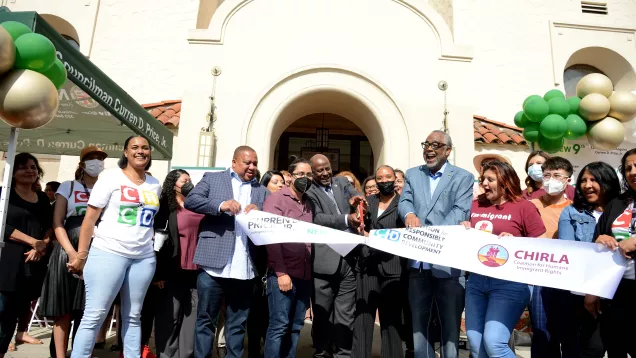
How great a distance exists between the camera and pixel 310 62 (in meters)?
7.85

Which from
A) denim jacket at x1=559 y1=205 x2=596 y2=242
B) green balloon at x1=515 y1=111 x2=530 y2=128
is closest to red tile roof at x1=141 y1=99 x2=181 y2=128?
green balloon at x1=515 y1=111 x2=530 y2=128

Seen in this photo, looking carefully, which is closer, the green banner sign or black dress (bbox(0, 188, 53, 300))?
black dress (bbox(0, 188, 53, 300))

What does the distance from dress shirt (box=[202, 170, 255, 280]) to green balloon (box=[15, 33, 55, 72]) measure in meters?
1.79

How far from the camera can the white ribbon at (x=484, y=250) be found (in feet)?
10.2

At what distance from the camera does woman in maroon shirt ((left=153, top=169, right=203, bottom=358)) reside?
4.11m

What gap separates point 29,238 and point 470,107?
6.95 m

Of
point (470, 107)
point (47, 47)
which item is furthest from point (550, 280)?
point (470, 107)

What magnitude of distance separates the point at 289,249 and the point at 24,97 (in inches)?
96.9

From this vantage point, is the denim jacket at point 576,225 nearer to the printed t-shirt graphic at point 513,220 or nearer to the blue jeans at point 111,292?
the printed t-shirt graphic at point 513,220

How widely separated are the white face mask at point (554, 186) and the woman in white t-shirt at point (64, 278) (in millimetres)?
4559

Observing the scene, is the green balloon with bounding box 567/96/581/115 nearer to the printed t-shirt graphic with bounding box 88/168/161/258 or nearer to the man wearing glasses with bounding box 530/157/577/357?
the man wearing glasses with bounding box 530/157/577/357

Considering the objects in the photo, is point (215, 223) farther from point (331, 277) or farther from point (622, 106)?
point (622, 106)

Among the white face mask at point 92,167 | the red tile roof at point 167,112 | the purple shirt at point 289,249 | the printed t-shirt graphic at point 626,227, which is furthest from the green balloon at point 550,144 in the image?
the red tile roof at point 167,112

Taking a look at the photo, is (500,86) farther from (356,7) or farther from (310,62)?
(310,62)
